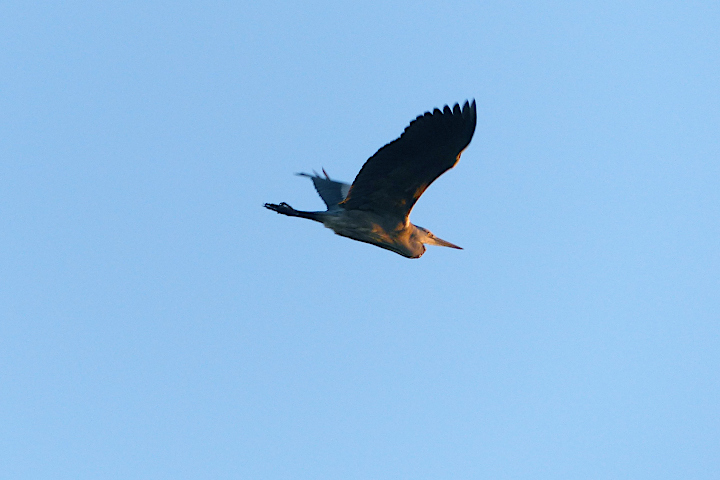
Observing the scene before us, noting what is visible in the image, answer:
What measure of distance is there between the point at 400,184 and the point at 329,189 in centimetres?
257

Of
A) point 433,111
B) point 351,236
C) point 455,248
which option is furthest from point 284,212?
point 455,248

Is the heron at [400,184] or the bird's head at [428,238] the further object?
the bird's head at [428,238]

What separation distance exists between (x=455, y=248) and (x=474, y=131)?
3411 mm

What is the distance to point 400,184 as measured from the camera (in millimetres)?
8742

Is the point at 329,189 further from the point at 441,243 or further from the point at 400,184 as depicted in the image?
the point at 400,184

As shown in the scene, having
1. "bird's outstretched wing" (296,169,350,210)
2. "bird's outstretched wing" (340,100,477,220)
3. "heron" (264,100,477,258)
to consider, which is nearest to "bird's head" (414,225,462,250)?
"heron" (264,100,477,258)

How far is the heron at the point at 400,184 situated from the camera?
7.72 meters

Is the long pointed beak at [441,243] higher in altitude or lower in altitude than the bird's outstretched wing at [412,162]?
higher

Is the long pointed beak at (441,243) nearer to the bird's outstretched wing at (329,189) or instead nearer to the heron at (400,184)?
the heron at (400,184)

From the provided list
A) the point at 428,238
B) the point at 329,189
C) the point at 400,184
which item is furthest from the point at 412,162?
the point at 329,189

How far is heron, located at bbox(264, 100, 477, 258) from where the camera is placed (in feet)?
25.3

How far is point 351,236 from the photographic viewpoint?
9578mm

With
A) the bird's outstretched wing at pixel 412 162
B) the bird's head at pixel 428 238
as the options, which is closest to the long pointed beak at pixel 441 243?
the bird's head at pixel 428 238

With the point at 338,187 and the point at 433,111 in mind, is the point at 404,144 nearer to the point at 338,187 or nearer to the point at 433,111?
the point at 433,111
